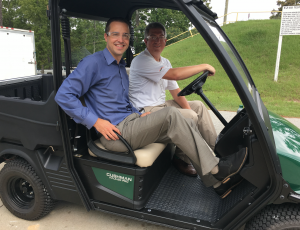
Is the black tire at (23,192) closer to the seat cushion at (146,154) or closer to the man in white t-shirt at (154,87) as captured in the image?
the seat cushion at (146,154)

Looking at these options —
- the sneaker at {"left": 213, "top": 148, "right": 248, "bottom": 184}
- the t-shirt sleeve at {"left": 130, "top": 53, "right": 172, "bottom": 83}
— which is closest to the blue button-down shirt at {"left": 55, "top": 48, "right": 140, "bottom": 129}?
the t-shirt sleeve at {"left": 130, "top": 53, "right": 172, "bottom": 83}

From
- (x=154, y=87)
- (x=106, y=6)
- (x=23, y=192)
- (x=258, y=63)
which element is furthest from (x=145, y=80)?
(x=258, y=63)

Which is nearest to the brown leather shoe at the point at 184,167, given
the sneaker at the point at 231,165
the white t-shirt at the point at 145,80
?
the sneaker at the point at 231,165

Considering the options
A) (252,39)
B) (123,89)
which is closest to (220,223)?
(123,89)

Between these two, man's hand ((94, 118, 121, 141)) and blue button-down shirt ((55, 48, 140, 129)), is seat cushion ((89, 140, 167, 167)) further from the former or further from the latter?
blue button-down shirt ((55, 48, 140, 129))

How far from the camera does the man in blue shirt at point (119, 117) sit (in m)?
1.64

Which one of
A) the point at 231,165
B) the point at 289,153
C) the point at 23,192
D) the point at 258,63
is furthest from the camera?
the point at 258,63

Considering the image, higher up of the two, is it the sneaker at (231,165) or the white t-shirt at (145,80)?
the white t-shirt at (145,80)

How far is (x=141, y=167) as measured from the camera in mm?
1707

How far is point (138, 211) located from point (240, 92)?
108 centimetres

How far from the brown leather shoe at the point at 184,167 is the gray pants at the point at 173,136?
0.43 m

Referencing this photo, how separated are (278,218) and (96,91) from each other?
4.87 ft

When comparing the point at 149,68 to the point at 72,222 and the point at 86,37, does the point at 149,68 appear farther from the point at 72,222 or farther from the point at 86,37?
the point at 72,222

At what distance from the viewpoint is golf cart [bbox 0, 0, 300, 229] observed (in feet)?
4.56
